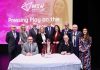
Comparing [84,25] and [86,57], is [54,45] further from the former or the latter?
[84,25]

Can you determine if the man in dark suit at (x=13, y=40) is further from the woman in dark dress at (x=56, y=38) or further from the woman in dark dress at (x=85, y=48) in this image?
the woman in dark dress at (x=85, y=48)

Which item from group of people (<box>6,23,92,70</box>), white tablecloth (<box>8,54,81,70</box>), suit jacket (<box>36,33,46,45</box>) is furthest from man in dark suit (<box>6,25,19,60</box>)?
white tablecloth (<box>8,54,81,70</box>)

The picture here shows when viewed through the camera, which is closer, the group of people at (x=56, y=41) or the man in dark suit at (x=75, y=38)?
the group of people at (x=56, y=41)

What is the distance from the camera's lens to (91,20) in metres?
8.77

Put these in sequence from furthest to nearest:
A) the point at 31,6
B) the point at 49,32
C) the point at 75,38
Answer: the point at 31,6
the point at 49,32
the point at 75,38

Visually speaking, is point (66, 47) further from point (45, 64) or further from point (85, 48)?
point (45, 64)

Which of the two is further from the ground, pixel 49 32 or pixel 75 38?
pixel 49 32

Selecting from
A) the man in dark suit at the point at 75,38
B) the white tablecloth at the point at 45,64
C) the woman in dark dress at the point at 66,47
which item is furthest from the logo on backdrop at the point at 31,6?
the white tablecloth at the point at 45,64

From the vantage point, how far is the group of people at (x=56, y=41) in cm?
672

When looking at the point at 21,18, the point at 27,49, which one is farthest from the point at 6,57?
the point at 27,49

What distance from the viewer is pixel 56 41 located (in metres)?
7.67

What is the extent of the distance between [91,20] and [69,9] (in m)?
0.71

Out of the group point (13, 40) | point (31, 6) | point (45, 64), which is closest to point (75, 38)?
point (13, 40)

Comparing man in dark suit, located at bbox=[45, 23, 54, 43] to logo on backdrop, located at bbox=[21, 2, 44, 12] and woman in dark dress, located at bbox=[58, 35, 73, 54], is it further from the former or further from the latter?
logo on backdrop, located at bbox=[21, 2, 44, 12]
